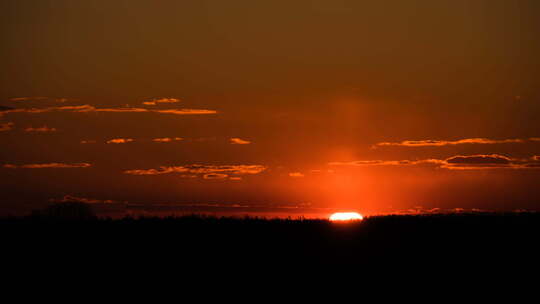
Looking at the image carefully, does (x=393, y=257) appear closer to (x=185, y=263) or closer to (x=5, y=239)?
(x=185, y=263)

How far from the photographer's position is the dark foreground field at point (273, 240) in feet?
81.6

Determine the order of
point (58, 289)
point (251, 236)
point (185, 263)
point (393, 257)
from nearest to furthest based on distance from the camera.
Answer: point (58, 289)
point (185, 263)
point (393, 257)
point (251, 236)

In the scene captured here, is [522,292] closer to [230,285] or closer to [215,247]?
[230,285]

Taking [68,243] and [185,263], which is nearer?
[185,263]

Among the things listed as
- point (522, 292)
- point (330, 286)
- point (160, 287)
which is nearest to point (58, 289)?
point (160, 287)

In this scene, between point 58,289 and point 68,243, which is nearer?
point 58,289

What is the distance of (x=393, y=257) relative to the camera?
25.5 meters

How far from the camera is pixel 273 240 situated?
2748cm

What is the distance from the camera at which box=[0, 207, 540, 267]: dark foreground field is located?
81.6ft

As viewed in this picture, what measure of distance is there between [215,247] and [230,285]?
456 centimetres

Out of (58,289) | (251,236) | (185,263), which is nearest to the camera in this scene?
(58,289)

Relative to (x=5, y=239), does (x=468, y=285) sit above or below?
below

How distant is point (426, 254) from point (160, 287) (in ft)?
A: 34.8

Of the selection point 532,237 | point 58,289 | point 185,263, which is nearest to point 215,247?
point 185,263
